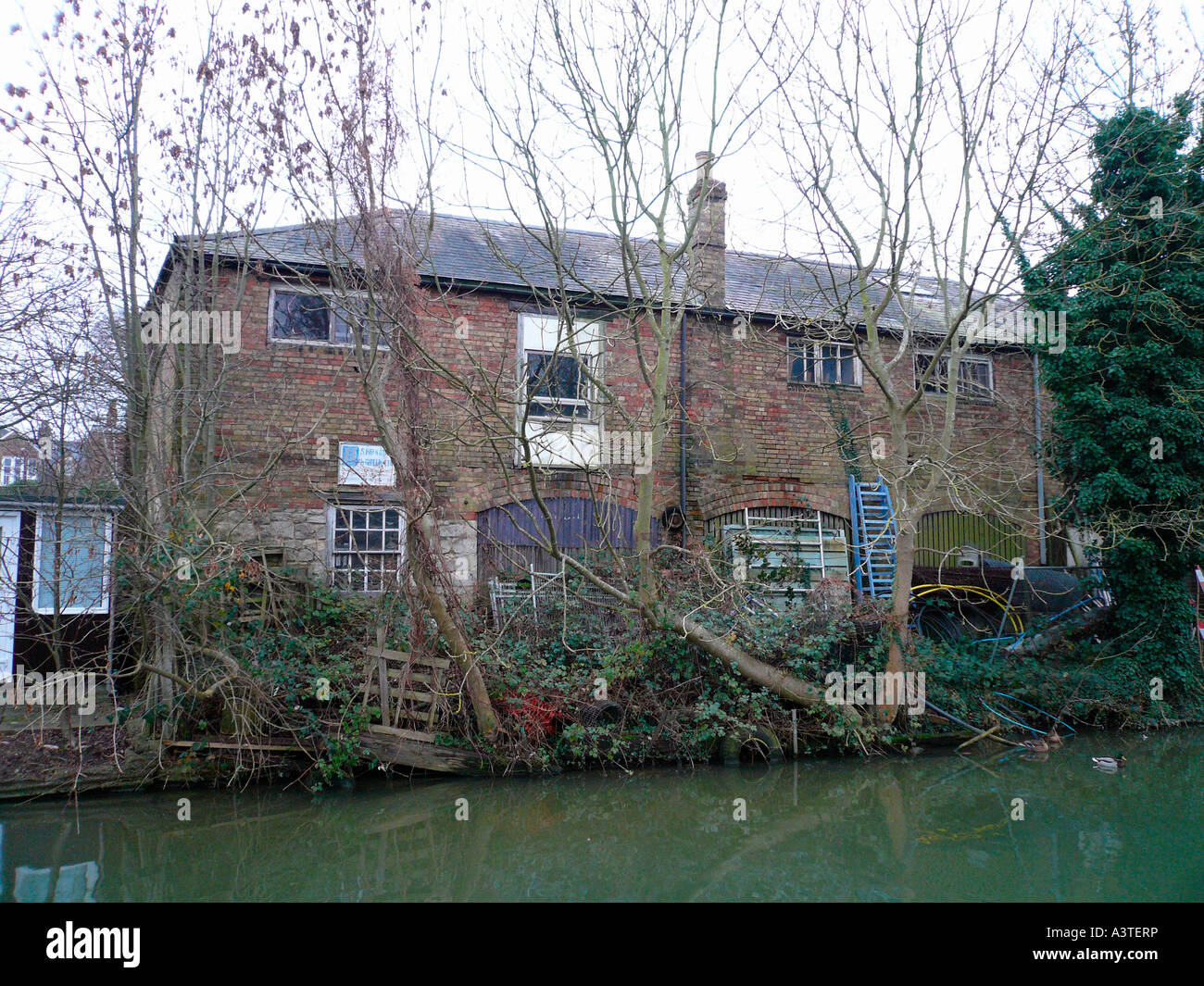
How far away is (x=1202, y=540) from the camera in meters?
11.1

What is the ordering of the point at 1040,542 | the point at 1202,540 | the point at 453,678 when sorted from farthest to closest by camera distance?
the point at 1040,542 → the point at 1202,540 → the point at 453,678

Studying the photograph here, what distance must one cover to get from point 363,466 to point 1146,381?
10.9 m

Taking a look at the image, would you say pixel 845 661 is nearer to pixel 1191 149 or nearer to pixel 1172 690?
pixel 1172 690

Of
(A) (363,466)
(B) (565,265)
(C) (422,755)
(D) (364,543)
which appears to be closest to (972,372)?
(B) (565,265)

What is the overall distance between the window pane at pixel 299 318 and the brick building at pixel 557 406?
0.03 metres

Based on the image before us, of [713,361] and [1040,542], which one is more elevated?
[713,361]

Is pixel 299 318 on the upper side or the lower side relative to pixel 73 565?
upper

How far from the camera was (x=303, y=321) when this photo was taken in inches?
468

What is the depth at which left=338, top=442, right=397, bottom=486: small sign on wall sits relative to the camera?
11.6m

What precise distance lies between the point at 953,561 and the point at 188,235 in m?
12.1

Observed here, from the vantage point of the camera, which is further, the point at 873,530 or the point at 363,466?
the point at 873,530

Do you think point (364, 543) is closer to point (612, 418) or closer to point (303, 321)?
point (303, 321)

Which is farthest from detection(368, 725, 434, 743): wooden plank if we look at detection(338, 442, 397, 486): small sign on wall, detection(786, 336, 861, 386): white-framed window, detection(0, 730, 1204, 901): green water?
detection(786, 336, 861, 386): white-framed window

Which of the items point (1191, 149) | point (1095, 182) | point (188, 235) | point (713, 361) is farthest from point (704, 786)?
point (1191, 149)
